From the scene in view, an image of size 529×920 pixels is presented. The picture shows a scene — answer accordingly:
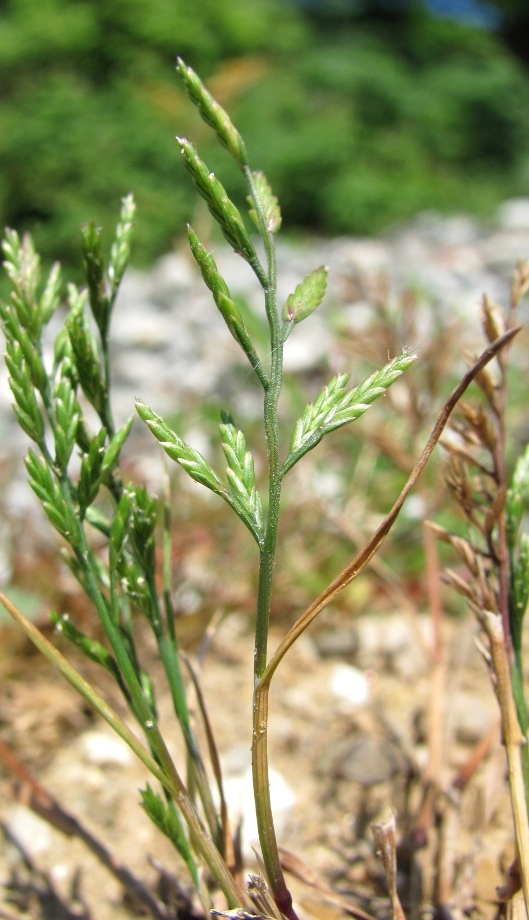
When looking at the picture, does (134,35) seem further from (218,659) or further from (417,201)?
(218,659)

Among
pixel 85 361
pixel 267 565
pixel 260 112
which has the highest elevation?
pixel 260 112

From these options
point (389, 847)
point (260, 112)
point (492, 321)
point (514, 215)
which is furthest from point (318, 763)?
point (260, 112)

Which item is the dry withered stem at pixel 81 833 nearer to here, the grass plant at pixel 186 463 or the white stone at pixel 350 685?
the grass plant at pixel 186 463

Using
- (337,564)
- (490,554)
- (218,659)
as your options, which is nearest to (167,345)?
(337,564)

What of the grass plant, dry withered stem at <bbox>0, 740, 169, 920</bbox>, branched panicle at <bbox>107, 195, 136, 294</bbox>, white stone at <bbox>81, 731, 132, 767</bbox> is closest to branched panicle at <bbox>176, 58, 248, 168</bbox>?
the grass plant

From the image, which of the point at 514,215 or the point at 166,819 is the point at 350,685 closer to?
the point at 166,819

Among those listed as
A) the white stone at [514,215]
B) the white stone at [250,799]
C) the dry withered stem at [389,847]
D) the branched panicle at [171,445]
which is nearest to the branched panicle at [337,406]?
the branched panicle at [171,445]

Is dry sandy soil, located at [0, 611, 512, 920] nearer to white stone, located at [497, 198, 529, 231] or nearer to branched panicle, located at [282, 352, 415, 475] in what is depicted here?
branched panicle, located at [282, 352, 415, 475]
